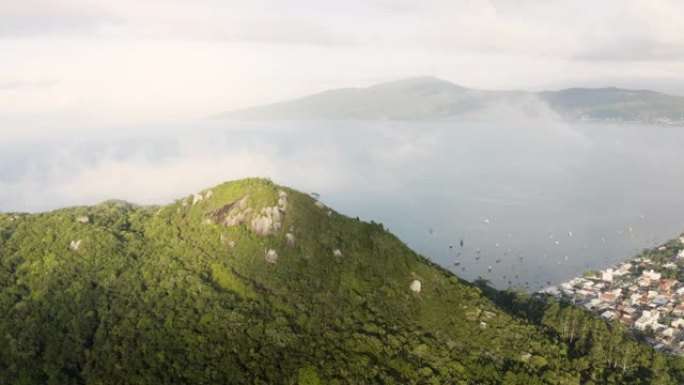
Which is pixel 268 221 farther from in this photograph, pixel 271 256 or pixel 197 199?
pixel 197 199

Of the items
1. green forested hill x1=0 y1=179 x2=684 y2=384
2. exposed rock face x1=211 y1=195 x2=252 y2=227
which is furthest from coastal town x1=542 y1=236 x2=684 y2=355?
exposed rock face x1=211 y1=195 x2=252 y2=227

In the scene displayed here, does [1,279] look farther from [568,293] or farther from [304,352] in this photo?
[568,293]

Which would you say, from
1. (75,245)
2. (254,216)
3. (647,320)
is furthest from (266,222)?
(647,320)

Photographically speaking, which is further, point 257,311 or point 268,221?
point 268,221

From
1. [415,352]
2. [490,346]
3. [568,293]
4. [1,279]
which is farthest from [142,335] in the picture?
[568,293]

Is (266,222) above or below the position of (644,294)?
above

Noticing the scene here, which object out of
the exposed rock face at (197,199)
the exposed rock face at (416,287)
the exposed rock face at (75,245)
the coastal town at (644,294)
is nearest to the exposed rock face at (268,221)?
the exposed rock face at (197,199)

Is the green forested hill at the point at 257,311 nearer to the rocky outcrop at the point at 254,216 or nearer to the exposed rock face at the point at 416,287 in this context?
the rocky outcrop at the point at 254,216
